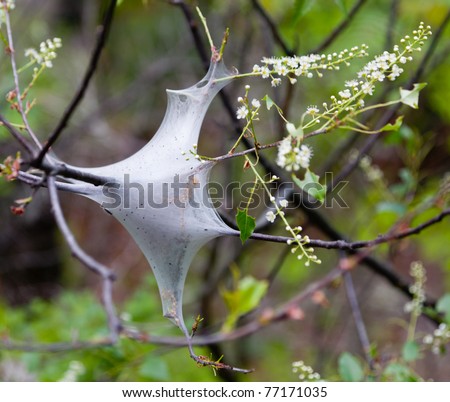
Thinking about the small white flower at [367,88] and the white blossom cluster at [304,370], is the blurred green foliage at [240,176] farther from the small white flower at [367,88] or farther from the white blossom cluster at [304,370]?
the small white flower at [367,88]

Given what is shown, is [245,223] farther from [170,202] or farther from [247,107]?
[170,202]

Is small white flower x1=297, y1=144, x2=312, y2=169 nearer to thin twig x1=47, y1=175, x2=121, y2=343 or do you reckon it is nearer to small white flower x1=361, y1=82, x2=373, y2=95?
small white flower x1=361, y1=82, x2=373, y2=95

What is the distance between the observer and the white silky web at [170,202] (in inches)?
56.7

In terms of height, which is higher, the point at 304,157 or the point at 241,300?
the point at 241,300

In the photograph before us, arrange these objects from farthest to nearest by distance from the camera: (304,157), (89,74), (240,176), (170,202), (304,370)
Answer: (240,176)
(304,370)
(170,202)
(89,74)
(304,157)

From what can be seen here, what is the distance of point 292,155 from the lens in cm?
106

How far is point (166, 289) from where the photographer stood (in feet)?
5.06

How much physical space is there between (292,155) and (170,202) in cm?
51

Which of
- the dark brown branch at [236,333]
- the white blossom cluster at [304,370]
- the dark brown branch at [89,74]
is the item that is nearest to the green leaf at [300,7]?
the dark brown branch at [89,74]

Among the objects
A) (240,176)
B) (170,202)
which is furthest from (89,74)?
(240,176)

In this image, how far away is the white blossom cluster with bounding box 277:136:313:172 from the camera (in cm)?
104

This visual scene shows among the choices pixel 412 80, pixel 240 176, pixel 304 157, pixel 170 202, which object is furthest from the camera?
pixel 240 176

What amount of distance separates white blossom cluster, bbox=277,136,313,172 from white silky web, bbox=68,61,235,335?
1.17 ft

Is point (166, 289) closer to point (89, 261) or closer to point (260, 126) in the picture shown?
A: point (89, 261)
